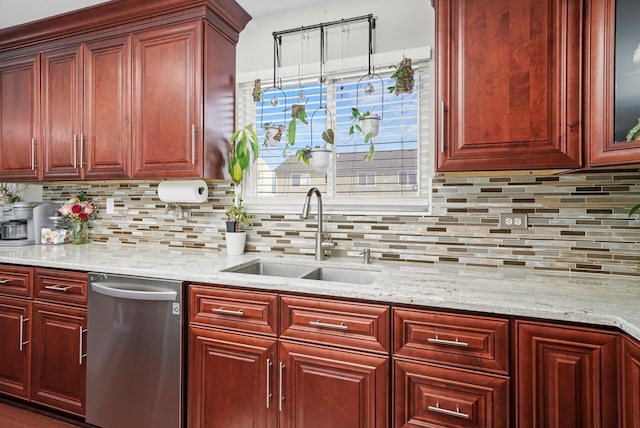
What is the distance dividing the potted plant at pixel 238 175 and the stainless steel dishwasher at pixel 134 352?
602 mm

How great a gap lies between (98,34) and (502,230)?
9.17 feet

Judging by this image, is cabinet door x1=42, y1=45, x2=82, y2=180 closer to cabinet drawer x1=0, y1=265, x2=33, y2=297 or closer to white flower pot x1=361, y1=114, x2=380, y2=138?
cabinet drawer x1=0, y1=265, x2=33, y2=297

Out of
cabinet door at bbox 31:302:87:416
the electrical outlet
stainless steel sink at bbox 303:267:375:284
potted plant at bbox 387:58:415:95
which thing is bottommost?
cabinet door at bbox 31:302:87:416

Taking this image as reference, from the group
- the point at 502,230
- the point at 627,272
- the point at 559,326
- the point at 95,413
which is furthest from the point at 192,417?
the point at 627,272

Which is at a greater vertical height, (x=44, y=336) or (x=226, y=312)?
(x=226, y=312)

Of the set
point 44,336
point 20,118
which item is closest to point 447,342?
point 44,336

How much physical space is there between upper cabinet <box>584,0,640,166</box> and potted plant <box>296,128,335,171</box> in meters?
1.28

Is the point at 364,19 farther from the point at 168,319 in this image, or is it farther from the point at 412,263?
the point at 168,319

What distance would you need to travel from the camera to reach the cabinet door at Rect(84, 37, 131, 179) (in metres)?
2.20

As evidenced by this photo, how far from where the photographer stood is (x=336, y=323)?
1.41 m

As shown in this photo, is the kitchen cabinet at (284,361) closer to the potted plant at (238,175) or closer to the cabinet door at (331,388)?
the cabinet door at (331,388)

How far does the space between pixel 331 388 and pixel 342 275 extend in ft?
2.10

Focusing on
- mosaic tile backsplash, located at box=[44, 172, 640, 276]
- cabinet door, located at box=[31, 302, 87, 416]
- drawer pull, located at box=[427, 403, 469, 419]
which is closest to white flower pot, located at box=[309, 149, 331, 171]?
mosaic tile backsplash, located at box=[44, 172, 640, 276]

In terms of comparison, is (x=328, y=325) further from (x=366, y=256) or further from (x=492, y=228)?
(x=492, y=228)
